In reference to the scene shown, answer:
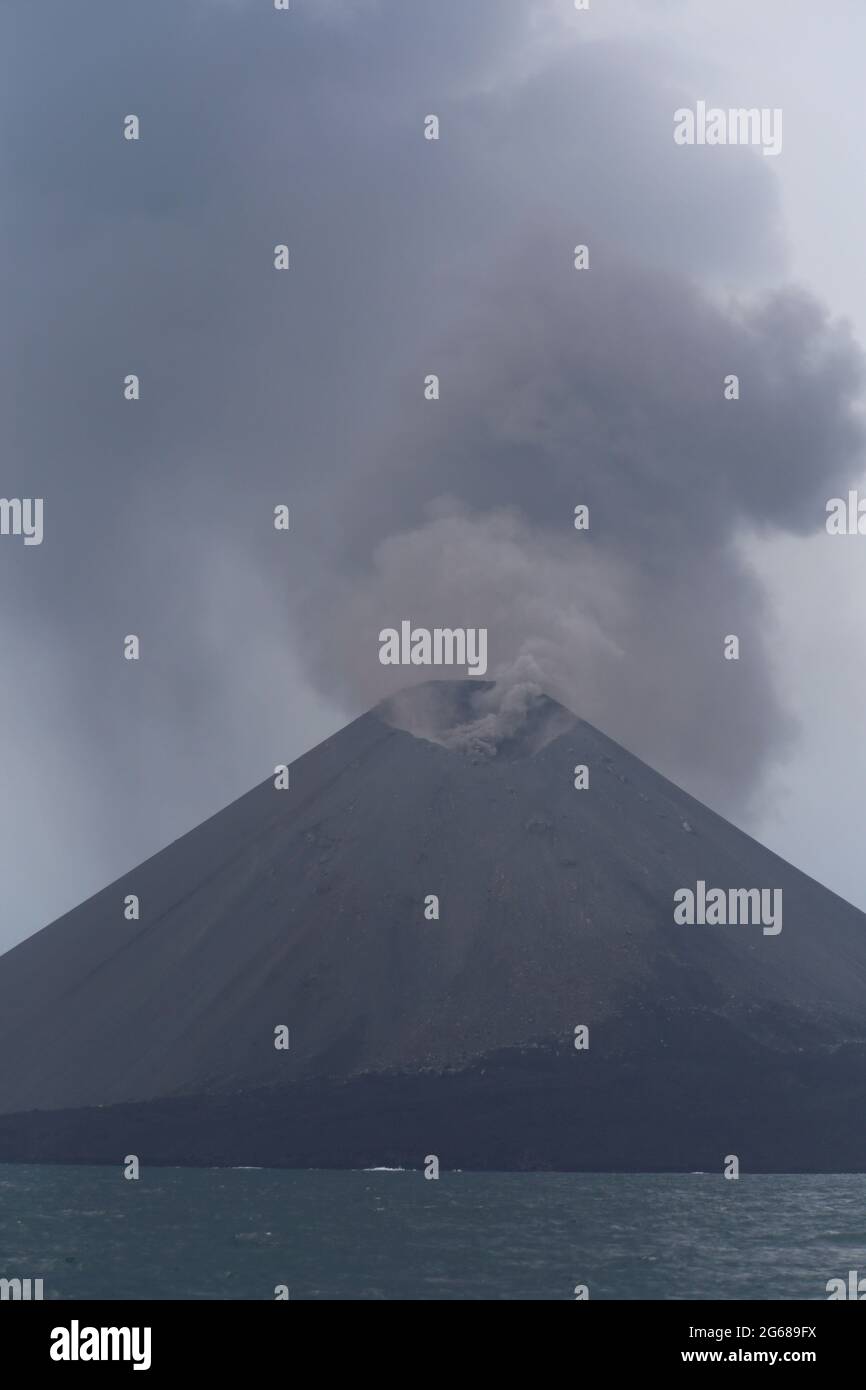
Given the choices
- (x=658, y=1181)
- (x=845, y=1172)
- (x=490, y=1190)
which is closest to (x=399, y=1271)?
(x=490, y=1190)

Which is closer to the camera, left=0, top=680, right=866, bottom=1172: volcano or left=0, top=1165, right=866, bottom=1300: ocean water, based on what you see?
left=0, top=1165, right=866, bottom=1300: ocean water

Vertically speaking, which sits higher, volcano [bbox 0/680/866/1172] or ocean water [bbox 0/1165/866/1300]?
volcano [bbox 0/680/866/1172]

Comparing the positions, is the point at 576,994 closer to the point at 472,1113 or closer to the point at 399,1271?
the point at 472,1113

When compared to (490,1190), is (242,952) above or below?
above

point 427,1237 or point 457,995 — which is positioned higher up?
point 457,995
